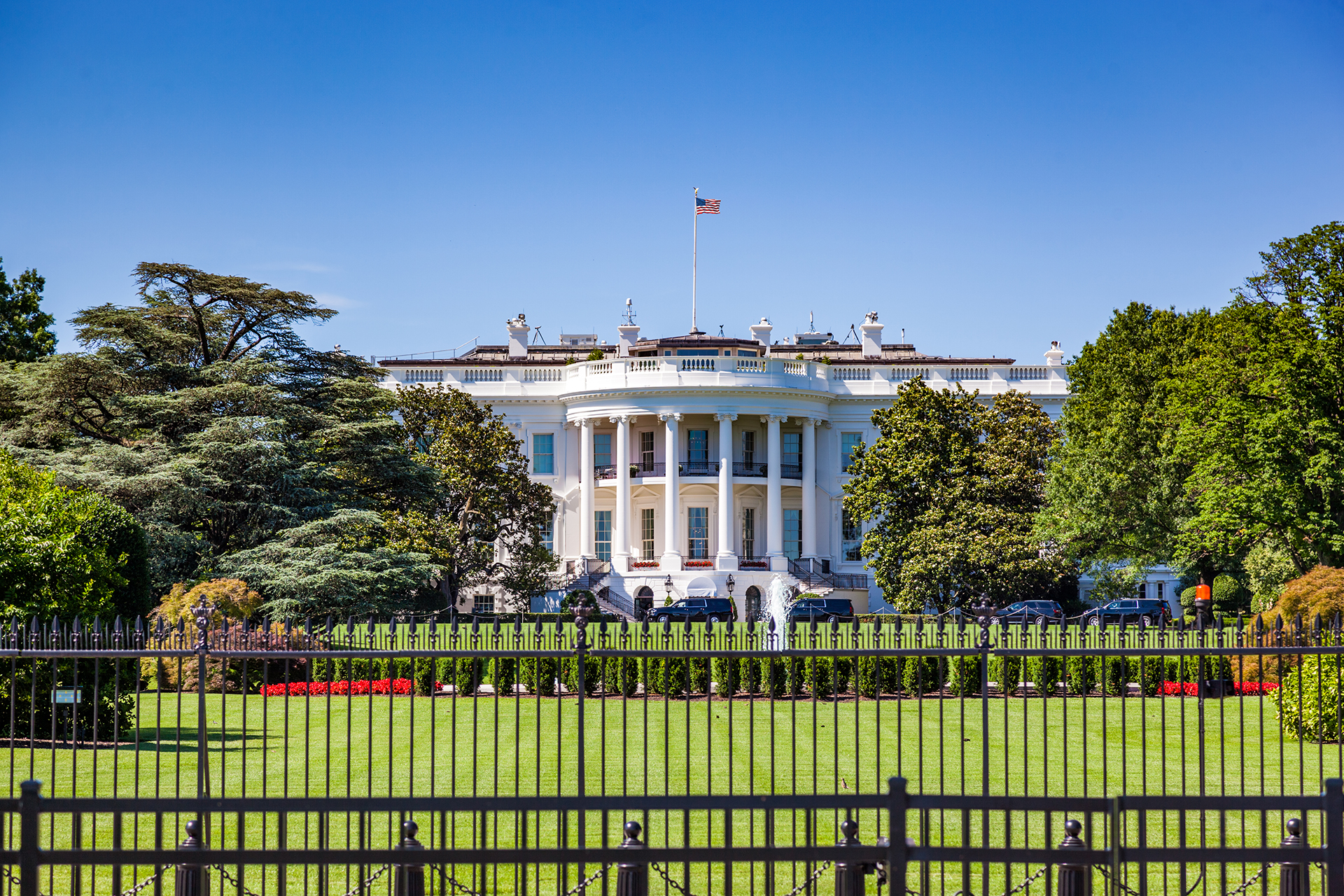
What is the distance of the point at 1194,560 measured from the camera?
35844 mm

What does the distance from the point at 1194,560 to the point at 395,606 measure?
21.5 metres

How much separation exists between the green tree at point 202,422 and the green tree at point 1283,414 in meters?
21.1

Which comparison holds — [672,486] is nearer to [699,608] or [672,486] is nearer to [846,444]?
[846,444]

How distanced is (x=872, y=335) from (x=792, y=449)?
8.54 meters

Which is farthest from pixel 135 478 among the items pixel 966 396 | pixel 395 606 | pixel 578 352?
pixel 578 352

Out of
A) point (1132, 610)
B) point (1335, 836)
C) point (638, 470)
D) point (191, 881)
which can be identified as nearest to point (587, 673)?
point (191, 881)

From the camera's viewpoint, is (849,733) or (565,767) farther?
(849,733)

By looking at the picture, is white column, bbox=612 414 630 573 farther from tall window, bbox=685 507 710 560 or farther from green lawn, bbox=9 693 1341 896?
green lawn, bbox=9 693 1341 896

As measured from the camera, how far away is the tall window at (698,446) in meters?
53.2

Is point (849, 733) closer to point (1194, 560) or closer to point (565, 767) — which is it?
point (565, 767)

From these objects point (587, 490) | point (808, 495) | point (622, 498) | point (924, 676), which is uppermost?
point (587, 490)

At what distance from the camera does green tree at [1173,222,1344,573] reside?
29922 mm

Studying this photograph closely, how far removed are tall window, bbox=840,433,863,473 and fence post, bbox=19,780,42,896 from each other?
50858mm

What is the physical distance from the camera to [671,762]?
571 inches
